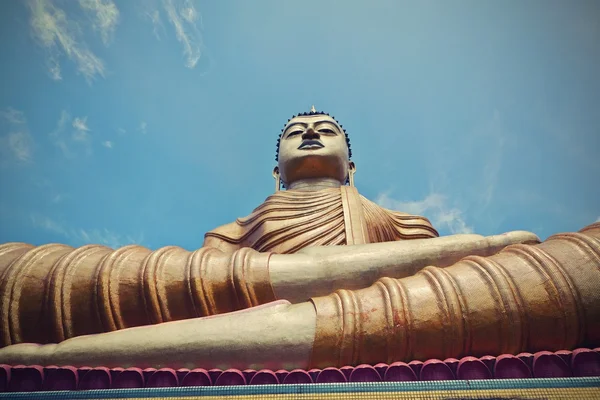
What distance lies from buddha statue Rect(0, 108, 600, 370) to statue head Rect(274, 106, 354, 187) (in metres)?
2.82

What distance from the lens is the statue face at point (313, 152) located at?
6.89 meters

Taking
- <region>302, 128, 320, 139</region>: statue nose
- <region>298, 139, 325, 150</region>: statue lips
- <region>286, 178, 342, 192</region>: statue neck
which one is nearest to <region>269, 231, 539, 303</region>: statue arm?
<region>286, 178, 342, 192</region>: statue neck

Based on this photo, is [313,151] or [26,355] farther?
[313,151]

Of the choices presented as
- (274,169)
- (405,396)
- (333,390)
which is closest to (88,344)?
(333,390)

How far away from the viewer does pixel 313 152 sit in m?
6.87

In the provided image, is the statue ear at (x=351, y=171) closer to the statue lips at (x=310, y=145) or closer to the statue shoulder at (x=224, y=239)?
the statue lips at (x=310, y=145)

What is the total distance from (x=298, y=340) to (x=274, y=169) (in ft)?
16.2

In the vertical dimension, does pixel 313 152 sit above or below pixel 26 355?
above

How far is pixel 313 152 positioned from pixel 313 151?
0.02 m

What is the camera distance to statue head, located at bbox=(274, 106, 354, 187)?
6.89 m

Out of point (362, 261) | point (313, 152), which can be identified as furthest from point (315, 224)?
point (313, 152)

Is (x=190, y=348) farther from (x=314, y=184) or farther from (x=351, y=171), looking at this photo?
(x=351, y=171)

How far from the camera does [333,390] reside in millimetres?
2648

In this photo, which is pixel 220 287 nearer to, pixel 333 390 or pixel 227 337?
pixel 227 337
